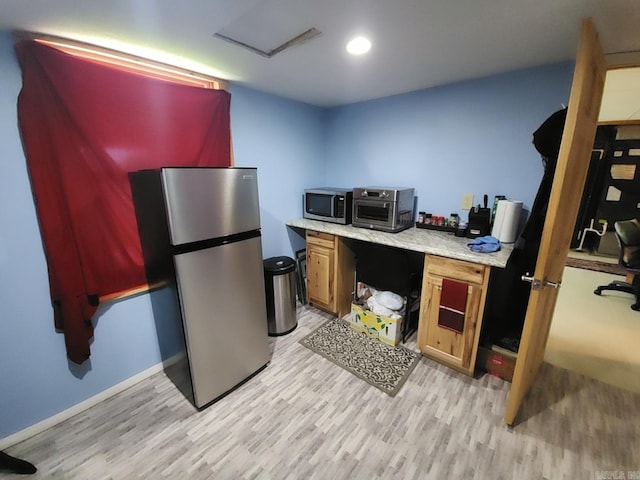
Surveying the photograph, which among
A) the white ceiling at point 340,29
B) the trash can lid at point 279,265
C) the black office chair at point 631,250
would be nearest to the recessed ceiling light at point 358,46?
the white ceiling at point 340,29

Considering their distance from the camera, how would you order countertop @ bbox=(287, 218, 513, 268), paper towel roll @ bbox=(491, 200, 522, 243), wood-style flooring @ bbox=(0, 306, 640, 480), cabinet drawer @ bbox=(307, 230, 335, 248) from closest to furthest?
wood-style flooring @ bbox=(0, 306, 640, 480) < countertop @ bbox=(287, 218, 513, 268) < paper towel roll @ bbox=(491, 200, 522, 243) < cabinet drawer @ bbox=(307, 230, 335, 248)

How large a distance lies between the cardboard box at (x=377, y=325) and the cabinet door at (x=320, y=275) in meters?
0.32

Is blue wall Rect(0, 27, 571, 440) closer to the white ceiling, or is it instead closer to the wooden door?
the white ceiling

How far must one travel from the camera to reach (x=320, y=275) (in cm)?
270

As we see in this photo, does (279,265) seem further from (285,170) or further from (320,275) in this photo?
(285,170)

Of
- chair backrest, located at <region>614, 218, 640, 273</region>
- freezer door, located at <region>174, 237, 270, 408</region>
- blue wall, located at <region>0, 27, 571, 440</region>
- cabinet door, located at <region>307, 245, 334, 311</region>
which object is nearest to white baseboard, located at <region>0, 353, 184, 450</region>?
blue wall, located at <region>0, 27, 571, 440</region>

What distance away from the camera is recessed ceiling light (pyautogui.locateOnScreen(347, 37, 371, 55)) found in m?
1.48

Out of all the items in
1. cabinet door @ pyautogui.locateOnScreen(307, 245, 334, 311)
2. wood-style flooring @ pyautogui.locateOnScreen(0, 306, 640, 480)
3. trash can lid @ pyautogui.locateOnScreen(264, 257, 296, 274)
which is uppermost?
trash can lid @ pyautogui.locateOnScreen(264, 257, 296, 274)

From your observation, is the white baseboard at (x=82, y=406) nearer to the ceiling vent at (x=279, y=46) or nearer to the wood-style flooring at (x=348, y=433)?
the wood-style flooring at (x=348, y=433)

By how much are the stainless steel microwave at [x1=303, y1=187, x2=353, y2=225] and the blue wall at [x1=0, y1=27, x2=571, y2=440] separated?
0.23 metres

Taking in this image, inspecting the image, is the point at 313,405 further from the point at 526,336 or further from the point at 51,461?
the point at 51,461

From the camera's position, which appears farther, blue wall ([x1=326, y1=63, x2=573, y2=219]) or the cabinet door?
the cabinet door

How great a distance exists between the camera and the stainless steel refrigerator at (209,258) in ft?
4.72

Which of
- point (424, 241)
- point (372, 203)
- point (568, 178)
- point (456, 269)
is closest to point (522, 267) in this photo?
point (456, 269)
